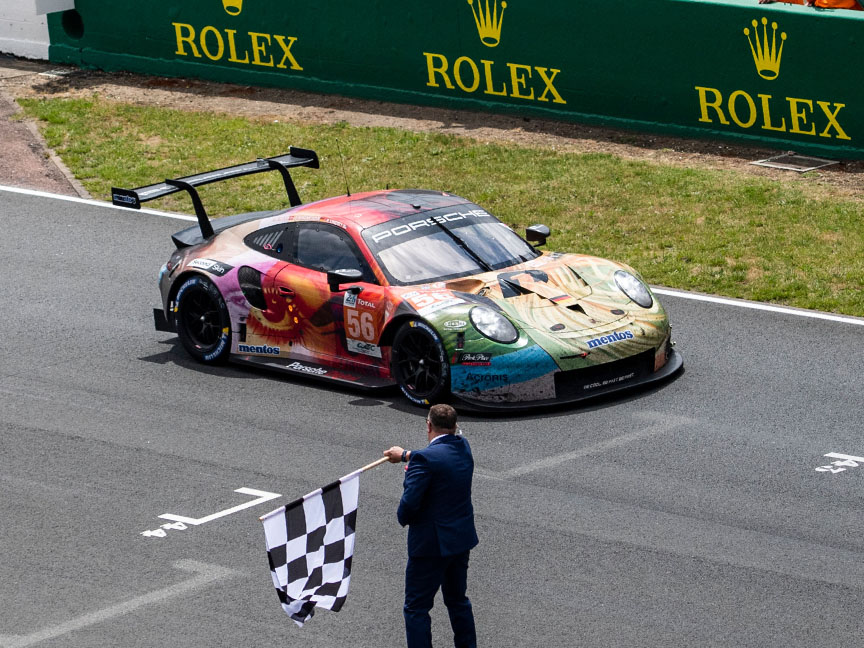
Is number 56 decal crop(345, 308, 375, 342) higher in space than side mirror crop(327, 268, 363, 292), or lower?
lower

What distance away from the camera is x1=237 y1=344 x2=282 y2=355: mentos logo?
11766mm

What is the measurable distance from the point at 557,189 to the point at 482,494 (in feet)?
27.5

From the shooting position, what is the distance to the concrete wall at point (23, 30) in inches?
894

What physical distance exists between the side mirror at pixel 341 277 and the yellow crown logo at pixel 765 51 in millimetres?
7824

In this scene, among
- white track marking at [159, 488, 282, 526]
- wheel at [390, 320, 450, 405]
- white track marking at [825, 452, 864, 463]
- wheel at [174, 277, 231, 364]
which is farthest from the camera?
wheel at [174, 277, 231, 364]

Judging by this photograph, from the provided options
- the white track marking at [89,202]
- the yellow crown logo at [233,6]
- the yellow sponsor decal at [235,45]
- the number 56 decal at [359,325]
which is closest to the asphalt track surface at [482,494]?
the number 56 decal at [359,325]

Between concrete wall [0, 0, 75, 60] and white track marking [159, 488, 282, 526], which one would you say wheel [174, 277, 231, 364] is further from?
concrete wall [0, 0, 75, 60]

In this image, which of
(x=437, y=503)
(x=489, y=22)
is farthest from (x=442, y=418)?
(x=489, y=22)

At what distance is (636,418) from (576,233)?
5.60 metres

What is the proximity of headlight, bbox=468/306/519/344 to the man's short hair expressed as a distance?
3555mm

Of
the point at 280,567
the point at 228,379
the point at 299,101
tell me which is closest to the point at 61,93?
the point at 299,101

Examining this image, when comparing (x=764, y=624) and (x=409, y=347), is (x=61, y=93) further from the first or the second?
(x=764, y=624)

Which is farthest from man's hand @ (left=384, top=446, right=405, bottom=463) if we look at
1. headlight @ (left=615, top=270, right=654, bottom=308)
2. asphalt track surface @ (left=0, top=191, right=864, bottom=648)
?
headlight @ (left=615, top=270, right=654, bottom=308)

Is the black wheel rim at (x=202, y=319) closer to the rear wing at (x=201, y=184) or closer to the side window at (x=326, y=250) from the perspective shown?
the rear wing at (x=201, y=184)
